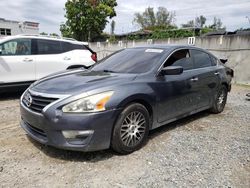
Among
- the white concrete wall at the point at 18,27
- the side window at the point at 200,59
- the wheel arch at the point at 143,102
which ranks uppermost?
the white concrete wall at the point at 18,27

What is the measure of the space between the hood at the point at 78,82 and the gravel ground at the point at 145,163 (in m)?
0.87

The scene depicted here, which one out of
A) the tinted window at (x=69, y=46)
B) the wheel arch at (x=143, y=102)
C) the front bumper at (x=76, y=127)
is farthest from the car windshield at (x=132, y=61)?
the tinted window at (x=69, y=46)

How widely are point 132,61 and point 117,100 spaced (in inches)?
48.0

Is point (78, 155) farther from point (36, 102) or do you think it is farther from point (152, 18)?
point (152, 18)

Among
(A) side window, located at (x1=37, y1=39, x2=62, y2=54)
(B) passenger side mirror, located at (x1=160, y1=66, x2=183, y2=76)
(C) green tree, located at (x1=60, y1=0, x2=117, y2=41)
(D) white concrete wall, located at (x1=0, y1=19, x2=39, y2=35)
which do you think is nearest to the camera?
(B) passenger side mirror, located at (x1=160, y1=66, x2=183, y2=76)

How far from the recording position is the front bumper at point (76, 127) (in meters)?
3.23

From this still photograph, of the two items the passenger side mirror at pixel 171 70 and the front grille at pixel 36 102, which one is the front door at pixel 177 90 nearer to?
the passenger side mirror at pixel 171 70

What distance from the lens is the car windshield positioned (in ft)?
13.9

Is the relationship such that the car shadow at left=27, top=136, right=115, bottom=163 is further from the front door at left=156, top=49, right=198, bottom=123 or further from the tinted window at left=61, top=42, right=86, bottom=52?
the tinted window at left=61, top=42, right=86, bottom=52

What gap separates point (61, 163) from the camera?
339 centimetres

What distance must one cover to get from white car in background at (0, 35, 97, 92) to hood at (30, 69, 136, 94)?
2.57 meters

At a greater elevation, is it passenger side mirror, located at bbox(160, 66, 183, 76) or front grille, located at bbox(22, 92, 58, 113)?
passenger side mirror, located at bbox(160, 66, 183, 76)

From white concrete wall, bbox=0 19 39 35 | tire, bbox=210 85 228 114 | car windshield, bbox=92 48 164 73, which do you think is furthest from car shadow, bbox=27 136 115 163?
white concrete wall, bbox=0 19 39 35

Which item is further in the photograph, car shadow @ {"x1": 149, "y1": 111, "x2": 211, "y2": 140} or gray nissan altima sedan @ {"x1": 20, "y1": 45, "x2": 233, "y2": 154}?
car shadow @ {"x1": 149, "y1": 111, "x2": 211, "y2": 140}
